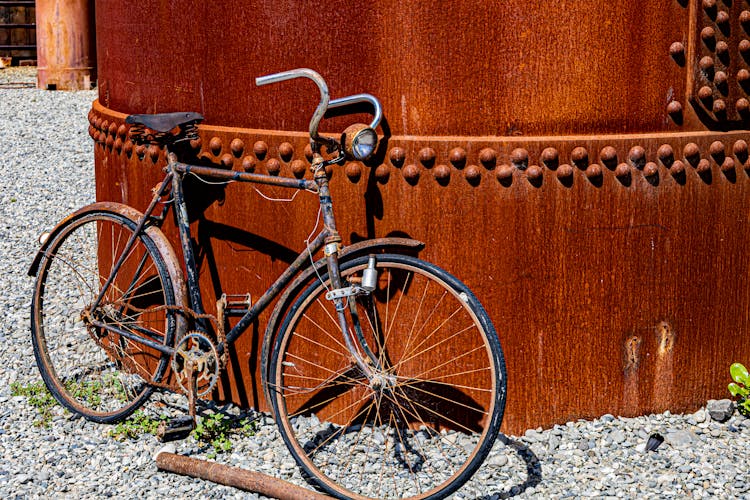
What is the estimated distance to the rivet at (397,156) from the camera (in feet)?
12.4

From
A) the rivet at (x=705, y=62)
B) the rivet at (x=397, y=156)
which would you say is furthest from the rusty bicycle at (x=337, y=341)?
the rivet at (x=705, y=62)

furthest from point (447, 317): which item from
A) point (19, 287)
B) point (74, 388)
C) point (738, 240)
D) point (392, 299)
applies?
point (19, 287)

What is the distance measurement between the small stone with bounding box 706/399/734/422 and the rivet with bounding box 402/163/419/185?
162cm

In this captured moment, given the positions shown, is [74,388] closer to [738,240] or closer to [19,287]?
[19,287]

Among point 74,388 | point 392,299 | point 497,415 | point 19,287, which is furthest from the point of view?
point 19,287

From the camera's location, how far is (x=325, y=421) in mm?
4156

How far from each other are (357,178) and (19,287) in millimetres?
3313

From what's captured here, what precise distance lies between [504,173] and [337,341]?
98cm

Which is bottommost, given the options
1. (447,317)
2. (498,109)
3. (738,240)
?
(447,317)

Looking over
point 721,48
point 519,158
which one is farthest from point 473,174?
point 721,48

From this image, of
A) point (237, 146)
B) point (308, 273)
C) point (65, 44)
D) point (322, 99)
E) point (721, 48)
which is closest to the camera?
point (322, 99)

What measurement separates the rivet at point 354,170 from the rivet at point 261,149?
0.37 m

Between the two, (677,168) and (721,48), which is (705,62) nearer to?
(721,48)

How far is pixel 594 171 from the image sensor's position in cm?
377
